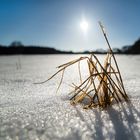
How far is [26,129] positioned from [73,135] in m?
0.10

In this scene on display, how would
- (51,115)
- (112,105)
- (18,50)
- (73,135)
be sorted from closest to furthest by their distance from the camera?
(73,135), (51,115), (112,105), (18,50)

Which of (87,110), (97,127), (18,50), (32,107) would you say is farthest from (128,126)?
(18,50)

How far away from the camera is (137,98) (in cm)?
90

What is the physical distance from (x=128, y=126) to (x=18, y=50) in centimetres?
766

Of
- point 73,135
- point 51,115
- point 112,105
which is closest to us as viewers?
point 73,135

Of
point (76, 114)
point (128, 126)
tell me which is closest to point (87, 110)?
point (76, 114)

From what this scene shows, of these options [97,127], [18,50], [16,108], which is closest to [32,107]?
[16,108]

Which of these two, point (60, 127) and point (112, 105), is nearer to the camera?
point (60, 127)

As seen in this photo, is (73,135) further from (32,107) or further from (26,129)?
(32,107)

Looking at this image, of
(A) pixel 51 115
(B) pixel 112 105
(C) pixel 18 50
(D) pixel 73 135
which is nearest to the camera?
(D) pixel 73 135

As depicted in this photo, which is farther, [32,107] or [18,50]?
[18,50]

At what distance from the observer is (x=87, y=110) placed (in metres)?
0.74

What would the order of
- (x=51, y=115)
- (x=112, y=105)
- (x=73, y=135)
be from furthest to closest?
(x=112, y=105)
(x=51, y=115)
(x=73, y=135)

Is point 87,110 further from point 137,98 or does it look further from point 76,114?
point 137,98
